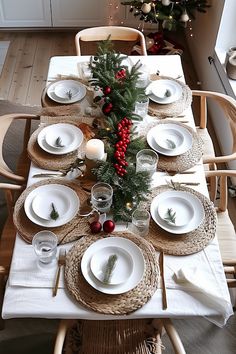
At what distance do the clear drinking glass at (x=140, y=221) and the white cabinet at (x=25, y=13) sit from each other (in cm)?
272

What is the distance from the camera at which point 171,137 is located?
1.87 meters

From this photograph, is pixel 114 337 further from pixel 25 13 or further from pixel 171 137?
pixel 25 13

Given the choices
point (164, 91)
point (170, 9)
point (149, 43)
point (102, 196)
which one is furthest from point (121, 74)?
point (149, 43)

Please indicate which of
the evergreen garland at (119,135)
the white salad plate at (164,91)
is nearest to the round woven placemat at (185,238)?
the evergreen garland at (119,135)

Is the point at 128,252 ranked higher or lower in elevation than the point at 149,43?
higher

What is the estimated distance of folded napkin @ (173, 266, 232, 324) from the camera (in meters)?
1.32

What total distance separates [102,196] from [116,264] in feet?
0.89

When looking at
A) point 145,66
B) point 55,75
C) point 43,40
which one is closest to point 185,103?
point 145,66

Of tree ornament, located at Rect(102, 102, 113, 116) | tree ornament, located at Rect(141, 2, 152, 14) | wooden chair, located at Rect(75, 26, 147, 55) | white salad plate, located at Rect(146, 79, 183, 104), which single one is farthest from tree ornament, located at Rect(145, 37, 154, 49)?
tree ornament, located at Rect(102, 102, 113, 116)

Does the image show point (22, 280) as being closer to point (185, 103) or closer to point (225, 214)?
point (225, 214)

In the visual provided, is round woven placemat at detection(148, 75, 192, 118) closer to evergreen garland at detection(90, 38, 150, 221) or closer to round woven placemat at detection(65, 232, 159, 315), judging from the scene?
evergreen garland at detection(90, 38, 150, 221)

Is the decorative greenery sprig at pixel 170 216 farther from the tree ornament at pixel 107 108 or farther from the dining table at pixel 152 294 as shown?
the tree ornament at pixel 107 108

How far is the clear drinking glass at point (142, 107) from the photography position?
192 centimetres

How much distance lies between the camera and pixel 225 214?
1.91 m
